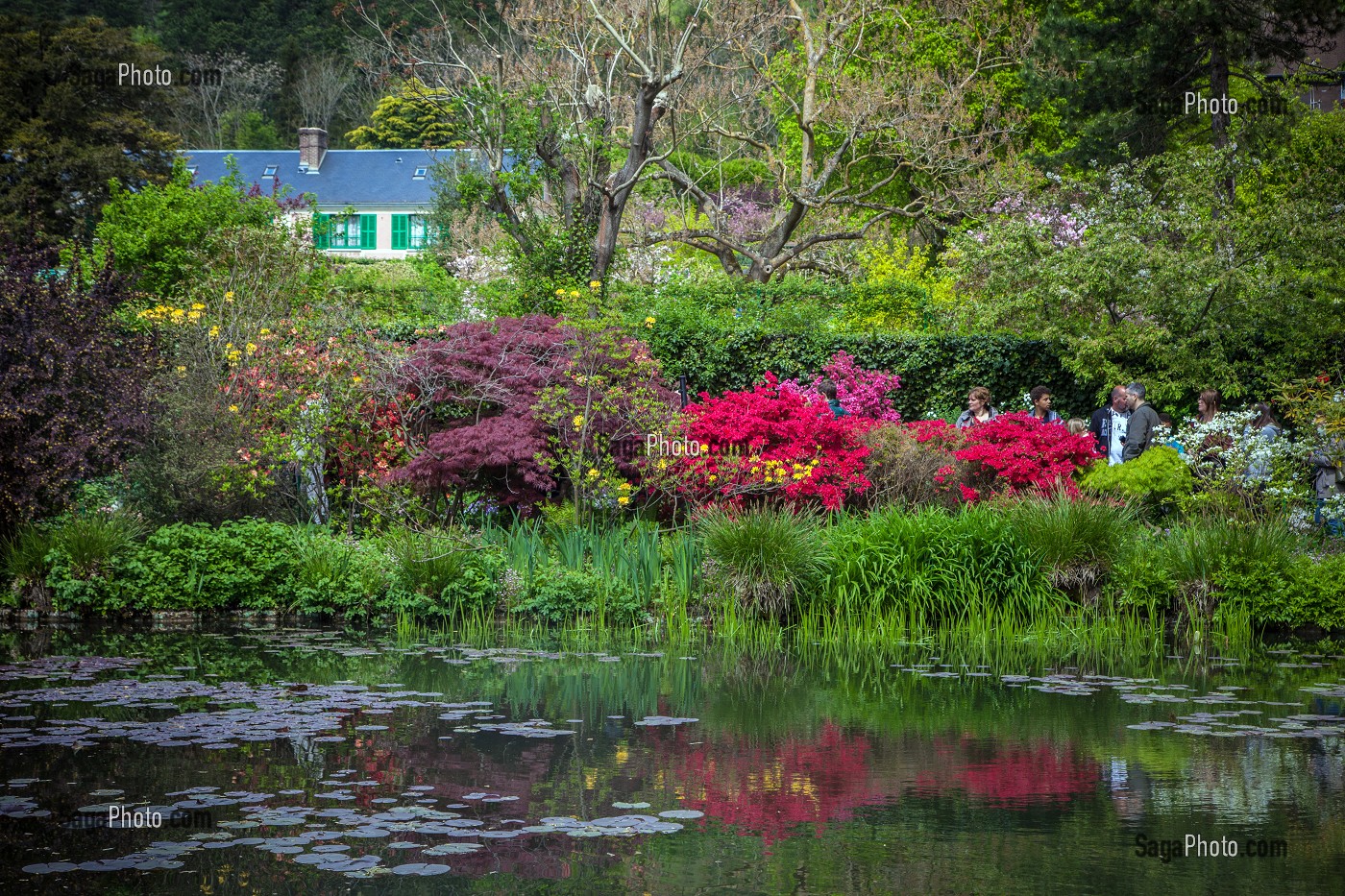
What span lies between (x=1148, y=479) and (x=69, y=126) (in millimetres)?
28381

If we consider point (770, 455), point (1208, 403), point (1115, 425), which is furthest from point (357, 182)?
point (1208, 403)

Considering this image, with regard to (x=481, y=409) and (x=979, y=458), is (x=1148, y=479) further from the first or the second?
(x=481, y=409)

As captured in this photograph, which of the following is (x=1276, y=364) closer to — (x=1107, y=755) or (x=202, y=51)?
(x=1107, y=755)

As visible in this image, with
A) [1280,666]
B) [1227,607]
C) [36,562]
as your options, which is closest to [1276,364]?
[1227,607]

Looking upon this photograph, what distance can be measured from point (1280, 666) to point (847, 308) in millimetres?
15022

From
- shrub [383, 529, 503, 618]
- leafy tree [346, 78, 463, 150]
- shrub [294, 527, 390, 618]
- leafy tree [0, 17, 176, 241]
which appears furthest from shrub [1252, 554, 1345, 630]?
leafy tree [346, 78, 463, 150]

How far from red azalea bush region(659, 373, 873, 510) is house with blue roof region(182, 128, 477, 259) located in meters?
42.8

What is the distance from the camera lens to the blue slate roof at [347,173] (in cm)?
5419

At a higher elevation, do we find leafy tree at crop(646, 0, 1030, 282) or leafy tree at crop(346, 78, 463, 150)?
leafy tree at crop(346, 78, 463, 150)

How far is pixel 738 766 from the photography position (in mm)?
6258

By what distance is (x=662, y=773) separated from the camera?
6.11 m

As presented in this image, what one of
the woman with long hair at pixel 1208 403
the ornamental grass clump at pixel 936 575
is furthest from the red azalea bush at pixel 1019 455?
the woman with long hair at pixel 1208 403

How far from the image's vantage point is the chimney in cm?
5531

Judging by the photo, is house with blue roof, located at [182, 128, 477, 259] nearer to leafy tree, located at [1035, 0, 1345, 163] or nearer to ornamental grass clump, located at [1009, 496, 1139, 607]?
leafy tree, located at [1035, 0, 1345, 163]
